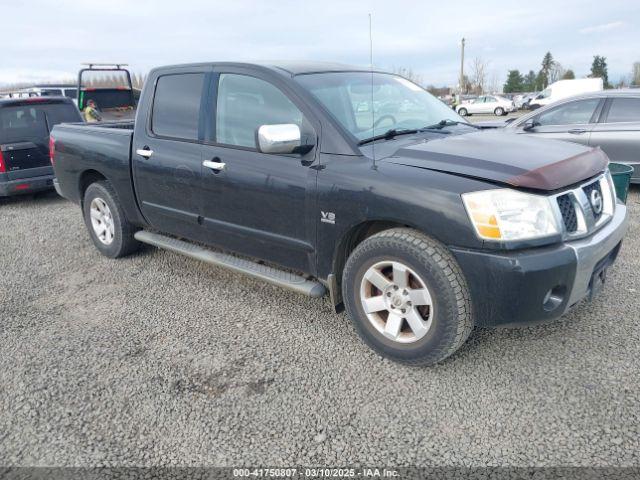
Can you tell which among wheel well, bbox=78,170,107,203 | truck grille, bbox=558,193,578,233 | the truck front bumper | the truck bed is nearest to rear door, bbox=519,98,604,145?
truck grille, bbox=558,193,578,233

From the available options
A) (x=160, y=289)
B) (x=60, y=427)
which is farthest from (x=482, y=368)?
(x=160, y=289)

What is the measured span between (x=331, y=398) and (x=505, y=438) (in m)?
0.91

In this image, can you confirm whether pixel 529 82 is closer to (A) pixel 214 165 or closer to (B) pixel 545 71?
(B) pixel 545 71

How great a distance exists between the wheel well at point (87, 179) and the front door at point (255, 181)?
1806 millimetres

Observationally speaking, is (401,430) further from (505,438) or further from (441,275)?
(441,275)

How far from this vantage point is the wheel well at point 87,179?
16.6 ft

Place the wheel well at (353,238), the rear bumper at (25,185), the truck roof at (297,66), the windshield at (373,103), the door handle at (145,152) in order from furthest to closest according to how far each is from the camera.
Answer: the rear bumper at (25,185) → the door handle at (145,152) → the truck roof at (297,66) → the windshield at (373,103) → the wheel well at (353,238)

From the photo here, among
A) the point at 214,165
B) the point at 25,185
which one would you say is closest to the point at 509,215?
the point at 214,165

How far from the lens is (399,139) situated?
331cm

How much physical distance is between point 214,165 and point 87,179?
2279mm

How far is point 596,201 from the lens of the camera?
3.02 m

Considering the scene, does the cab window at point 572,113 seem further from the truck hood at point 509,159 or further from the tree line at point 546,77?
the tree line at point 546,77

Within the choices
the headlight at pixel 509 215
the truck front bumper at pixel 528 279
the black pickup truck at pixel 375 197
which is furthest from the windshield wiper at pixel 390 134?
the truck front bumper at pixel 528 279

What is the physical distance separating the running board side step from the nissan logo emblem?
5.72 feet
